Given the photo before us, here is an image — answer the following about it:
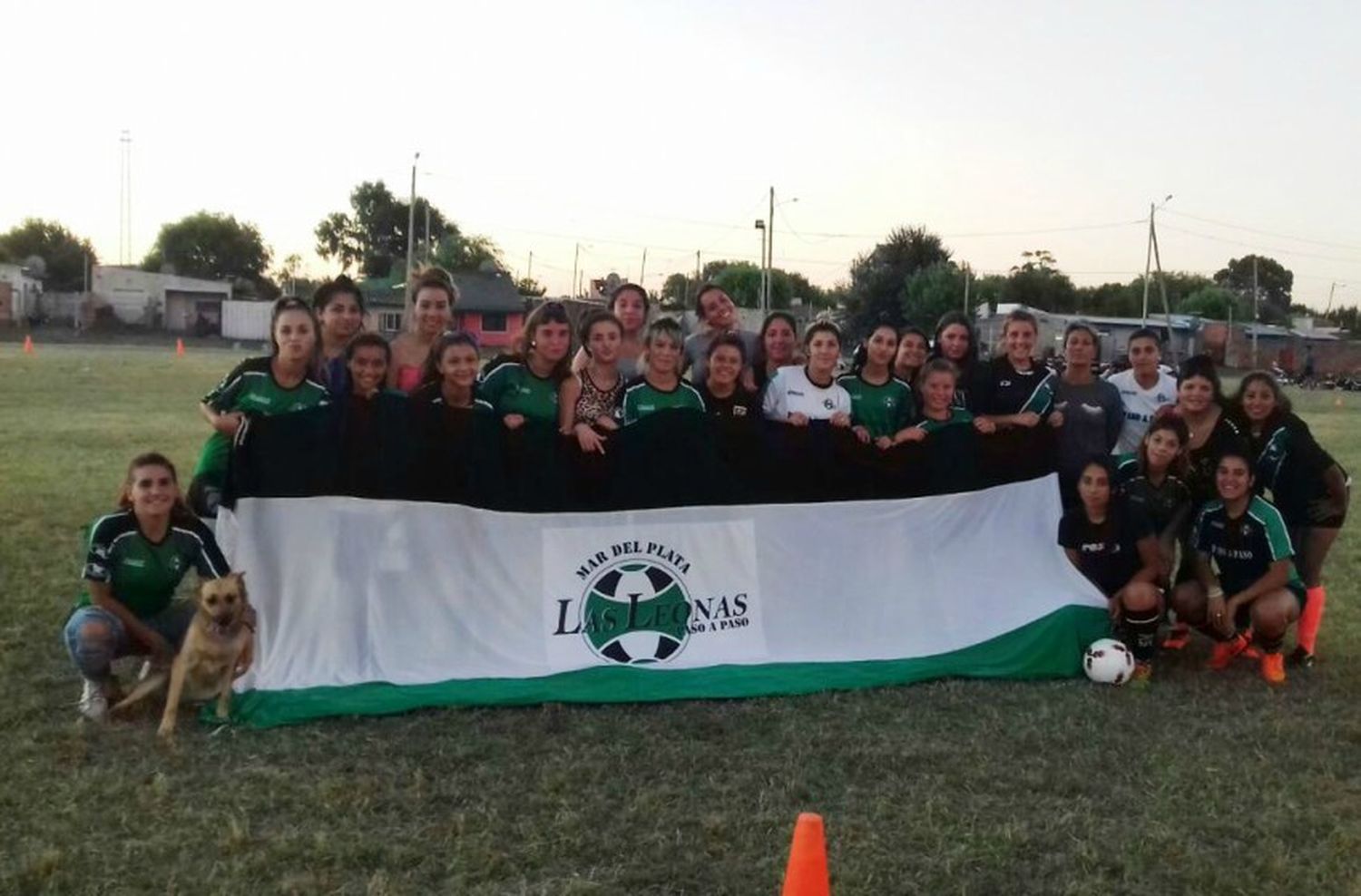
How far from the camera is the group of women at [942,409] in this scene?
A: 6.17 metres

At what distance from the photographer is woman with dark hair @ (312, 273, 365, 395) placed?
6422 mm

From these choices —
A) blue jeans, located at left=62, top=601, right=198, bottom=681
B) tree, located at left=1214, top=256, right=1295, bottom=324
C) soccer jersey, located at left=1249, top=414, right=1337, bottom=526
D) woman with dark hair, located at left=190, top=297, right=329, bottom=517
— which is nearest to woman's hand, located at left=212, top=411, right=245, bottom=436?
woman with dark hair, located at left=190, top=297, right=329, bottom=517

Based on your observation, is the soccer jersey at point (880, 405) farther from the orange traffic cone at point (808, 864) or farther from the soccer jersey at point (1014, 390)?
the orange traffic cone at point (808, 864)

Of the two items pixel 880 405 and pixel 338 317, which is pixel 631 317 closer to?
pixel 880 405

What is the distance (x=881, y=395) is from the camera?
6.96 meters

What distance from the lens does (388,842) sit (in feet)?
13.9

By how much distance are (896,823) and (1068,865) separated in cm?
62

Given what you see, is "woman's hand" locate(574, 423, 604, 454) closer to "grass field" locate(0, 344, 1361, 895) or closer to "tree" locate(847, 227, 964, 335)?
"grass field" locate(0, 344, 1361, 895)

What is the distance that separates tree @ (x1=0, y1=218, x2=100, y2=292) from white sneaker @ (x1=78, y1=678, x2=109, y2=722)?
91.4 m

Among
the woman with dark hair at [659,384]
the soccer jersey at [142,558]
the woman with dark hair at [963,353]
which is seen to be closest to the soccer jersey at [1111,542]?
the woman with dark hair at [963,353]

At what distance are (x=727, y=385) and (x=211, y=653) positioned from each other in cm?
292

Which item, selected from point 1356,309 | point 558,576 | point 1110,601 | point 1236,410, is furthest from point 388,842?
point 1356,309

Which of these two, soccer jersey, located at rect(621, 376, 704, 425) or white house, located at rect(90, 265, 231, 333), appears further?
white house, located at rect(90, 265, 231, 333)

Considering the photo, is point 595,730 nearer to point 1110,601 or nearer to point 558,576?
point 558,576
